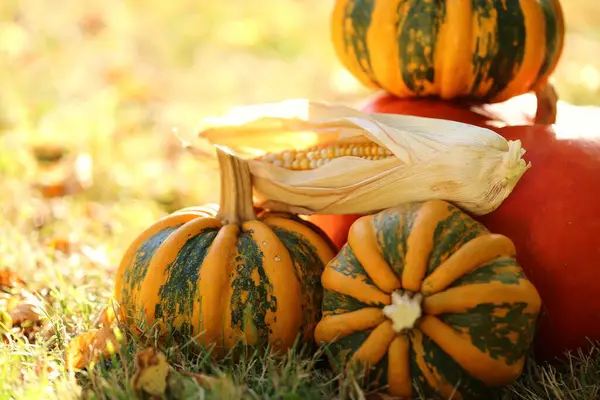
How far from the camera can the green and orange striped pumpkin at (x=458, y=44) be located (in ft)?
6.76

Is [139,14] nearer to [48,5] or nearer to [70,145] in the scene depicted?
[48,5]

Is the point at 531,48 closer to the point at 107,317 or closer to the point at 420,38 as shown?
the point at 420,38

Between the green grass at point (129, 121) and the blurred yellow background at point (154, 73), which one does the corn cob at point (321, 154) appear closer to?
the green grass at point (129, 121)

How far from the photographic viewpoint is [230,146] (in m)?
2.23

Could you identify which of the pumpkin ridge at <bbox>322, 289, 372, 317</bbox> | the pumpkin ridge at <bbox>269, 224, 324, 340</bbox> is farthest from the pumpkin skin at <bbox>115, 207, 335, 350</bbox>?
the pumpkin ridge at <bbox>322, 289, 372, 317</bbox>

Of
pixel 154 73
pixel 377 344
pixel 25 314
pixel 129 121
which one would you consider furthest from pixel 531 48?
pixel 154 73

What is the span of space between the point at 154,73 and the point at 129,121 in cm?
91

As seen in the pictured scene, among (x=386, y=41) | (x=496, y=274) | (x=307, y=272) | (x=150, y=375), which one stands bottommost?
(x=150, y=375)

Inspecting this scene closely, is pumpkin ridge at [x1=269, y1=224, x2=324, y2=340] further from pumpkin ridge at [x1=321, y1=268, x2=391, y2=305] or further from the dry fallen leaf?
the dry fallen leaf

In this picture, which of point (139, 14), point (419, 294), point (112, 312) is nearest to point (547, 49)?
point (419, 294)

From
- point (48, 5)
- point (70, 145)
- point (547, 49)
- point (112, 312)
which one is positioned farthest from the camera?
point (48, 5)

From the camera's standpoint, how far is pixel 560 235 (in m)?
1.81

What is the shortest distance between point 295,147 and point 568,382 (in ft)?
3.09

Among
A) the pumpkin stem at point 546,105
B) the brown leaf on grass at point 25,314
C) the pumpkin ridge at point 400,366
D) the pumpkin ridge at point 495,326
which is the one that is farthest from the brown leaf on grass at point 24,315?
the pumpkin stem at point 546,105
